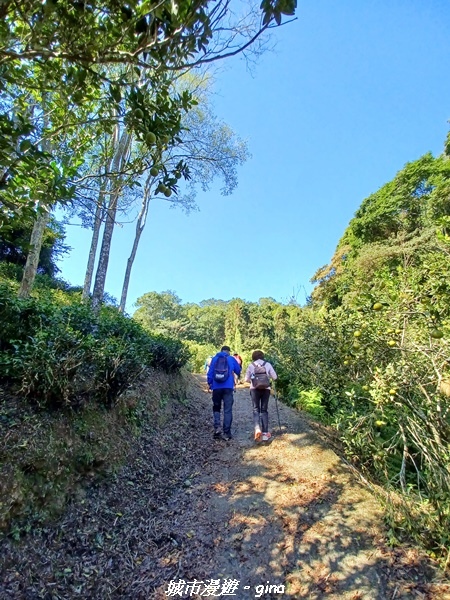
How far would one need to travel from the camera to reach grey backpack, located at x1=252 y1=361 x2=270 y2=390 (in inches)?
204

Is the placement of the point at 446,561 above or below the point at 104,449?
below

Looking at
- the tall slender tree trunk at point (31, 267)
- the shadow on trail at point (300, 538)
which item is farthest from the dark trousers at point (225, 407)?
the tall slender tree trunk at point (31, 267)

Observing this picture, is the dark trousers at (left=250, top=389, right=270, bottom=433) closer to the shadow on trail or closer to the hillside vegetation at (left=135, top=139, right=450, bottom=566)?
the hillside vegetation at (left=135, top=139, right=450, bottom=566)

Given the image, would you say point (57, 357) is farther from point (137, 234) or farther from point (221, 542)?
point (137, 234)

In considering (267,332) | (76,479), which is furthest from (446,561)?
(267,332)

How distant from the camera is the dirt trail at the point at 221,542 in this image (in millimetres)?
2359

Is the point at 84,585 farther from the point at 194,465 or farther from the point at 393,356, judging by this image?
the point at 393,356

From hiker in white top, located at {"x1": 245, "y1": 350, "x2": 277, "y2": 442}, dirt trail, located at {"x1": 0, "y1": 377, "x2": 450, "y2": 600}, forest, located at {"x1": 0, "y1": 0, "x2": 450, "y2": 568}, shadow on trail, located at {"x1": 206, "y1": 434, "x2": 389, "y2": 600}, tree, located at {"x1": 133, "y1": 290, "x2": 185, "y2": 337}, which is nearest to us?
forest, located at {"x1": 0, "y1": 0, "x2": 450, "y2": 568}

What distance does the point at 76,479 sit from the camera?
2.99 m

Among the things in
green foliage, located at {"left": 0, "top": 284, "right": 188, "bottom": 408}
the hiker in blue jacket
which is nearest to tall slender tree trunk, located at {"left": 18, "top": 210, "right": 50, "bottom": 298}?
green foliage, located at {"left": 0, "top": 284, "right": 188, "bottom": 408}

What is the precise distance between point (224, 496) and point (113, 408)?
6.07ft

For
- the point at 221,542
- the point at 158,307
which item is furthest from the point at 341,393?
the point at 158,307

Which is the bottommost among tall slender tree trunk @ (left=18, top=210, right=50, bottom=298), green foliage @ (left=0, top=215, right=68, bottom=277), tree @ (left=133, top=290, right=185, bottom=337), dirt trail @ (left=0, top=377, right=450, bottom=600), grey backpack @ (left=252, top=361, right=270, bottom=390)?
dirt trail @ (left=0, top=377, right=450, bottom=600)

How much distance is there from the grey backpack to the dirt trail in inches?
49.4
